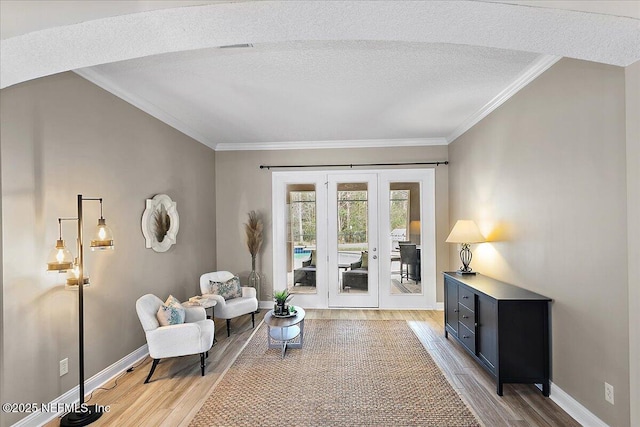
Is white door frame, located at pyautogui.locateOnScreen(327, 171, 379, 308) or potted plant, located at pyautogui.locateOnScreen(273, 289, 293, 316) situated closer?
potted plant, located at pyautogui.locateOnScreen(273, 289, 293, 316)

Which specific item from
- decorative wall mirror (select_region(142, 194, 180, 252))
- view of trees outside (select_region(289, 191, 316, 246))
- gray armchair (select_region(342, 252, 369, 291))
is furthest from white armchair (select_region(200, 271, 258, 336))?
gray armchair (select_region(342, 252, 369, 291))

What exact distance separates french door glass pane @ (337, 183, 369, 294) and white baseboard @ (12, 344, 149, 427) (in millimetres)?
3036

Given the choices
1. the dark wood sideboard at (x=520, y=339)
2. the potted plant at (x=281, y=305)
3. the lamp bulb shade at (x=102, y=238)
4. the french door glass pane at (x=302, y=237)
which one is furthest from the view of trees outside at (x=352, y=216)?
the lamp bulb shade at (x=102, y=238)

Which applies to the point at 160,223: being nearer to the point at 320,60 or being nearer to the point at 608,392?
the point at 320,60

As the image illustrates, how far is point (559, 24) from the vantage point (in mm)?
1475

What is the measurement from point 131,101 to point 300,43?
2.00 metres

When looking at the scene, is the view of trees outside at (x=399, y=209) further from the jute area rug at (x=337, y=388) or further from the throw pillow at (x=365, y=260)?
the jute area rug at (x=337, y=388)

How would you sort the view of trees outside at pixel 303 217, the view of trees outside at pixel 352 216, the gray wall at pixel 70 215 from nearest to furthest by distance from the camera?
the gray wall at pixel 70 215
the view of trees outside at pixel 352 216
the view of trees outside at pixel 303 217

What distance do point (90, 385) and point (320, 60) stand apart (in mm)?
3291

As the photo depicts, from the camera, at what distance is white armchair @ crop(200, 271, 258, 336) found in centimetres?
413

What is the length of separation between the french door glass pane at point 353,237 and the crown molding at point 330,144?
0.65 m

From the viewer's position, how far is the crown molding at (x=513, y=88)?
2616 millimetres

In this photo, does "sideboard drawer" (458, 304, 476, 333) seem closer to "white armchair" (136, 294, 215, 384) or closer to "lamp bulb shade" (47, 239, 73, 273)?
"white armchair" (136, 294, 215, 384)

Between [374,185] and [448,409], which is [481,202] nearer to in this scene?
[374,185]
